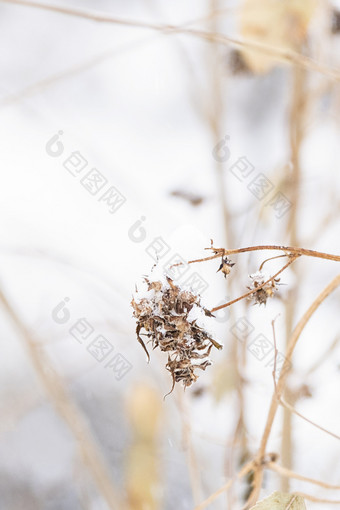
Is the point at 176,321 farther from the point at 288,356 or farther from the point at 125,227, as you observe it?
the point at 125,227

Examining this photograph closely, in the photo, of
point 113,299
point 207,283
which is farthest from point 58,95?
point 207,283

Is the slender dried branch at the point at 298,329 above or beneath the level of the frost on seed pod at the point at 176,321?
beneath

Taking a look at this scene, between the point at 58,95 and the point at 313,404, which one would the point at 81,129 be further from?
the point at 313,404

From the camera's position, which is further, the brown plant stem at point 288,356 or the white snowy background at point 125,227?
the white snowy background at point 125,227

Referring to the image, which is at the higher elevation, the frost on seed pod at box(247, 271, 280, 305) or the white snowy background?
the white snowy background

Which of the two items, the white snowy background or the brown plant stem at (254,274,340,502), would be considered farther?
the white snowy background

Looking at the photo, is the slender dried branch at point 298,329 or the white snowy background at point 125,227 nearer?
the slender dried branch at point 298,329

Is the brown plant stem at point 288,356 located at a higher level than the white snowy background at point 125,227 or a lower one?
lower

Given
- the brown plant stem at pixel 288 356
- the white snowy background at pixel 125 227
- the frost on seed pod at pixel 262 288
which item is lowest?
the brown plant stem at pixel 288 356

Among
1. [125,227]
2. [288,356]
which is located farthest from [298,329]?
[125,227]
